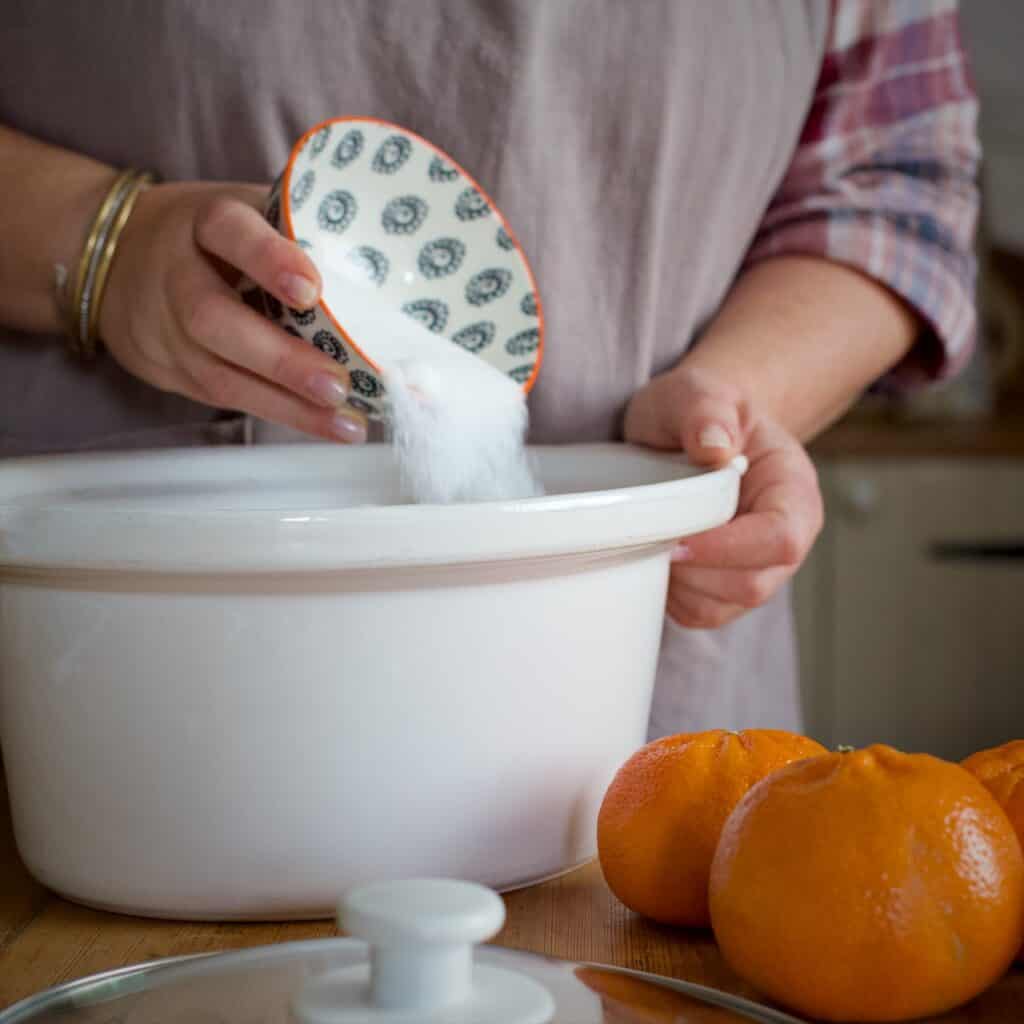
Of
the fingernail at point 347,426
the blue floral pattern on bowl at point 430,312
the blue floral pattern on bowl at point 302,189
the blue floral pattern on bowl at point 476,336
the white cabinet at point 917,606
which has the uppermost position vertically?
the blue floral pattern on bowl at point 302,189

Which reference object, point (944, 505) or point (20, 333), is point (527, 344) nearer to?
point (20, 333)

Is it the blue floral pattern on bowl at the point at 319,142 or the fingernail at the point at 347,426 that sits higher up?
the blue floral pattern on bowl at the point at 319,142

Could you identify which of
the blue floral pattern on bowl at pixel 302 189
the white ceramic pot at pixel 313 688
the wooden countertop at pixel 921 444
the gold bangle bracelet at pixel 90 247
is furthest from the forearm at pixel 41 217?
the wooden countertop at pixel 921 444

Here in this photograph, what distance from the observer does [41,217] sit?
783 millimetres

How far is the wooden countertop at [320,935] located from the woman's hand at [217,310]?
9.8 inches

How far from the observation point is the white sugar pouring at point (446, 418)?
66 cm

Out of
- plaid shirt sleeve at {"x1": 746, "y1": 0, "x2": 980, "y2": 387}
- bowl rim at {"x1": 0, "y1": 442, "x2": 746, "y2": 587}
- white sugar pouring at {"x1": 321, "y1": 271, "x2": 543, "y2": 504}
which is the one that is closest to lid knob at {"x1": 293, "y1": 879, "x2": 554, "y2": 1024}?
bowl rim at {"x1": 0, "y1": 442, "x2": 746, "y2": 587}

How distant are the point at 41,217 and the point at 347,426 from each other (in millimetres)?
252

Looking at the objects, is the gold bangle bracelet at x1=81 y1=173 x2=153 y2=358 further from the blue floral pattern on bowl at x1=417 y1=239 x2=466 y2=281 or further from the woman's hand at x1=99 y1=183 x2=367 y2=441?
the blue floral pattern on bowl at x1=417 y1=239 x2=466 y2=281

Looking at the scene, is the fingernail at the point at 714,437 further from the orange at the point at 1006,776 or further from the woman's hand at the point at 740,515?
the orange at the point at 1006,776

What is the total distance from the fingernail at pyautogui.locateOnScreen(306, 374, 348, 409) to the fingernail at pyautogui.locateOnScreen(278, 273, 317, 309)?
50 millimetres

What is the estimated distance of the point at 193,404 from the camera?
91 cm

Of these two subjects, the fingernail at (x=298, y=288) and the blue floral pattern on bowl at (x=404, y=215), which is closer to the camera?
the fingernail at (x=298, y=288)

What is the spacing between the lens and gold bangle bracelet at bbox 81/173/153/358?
0.75m
